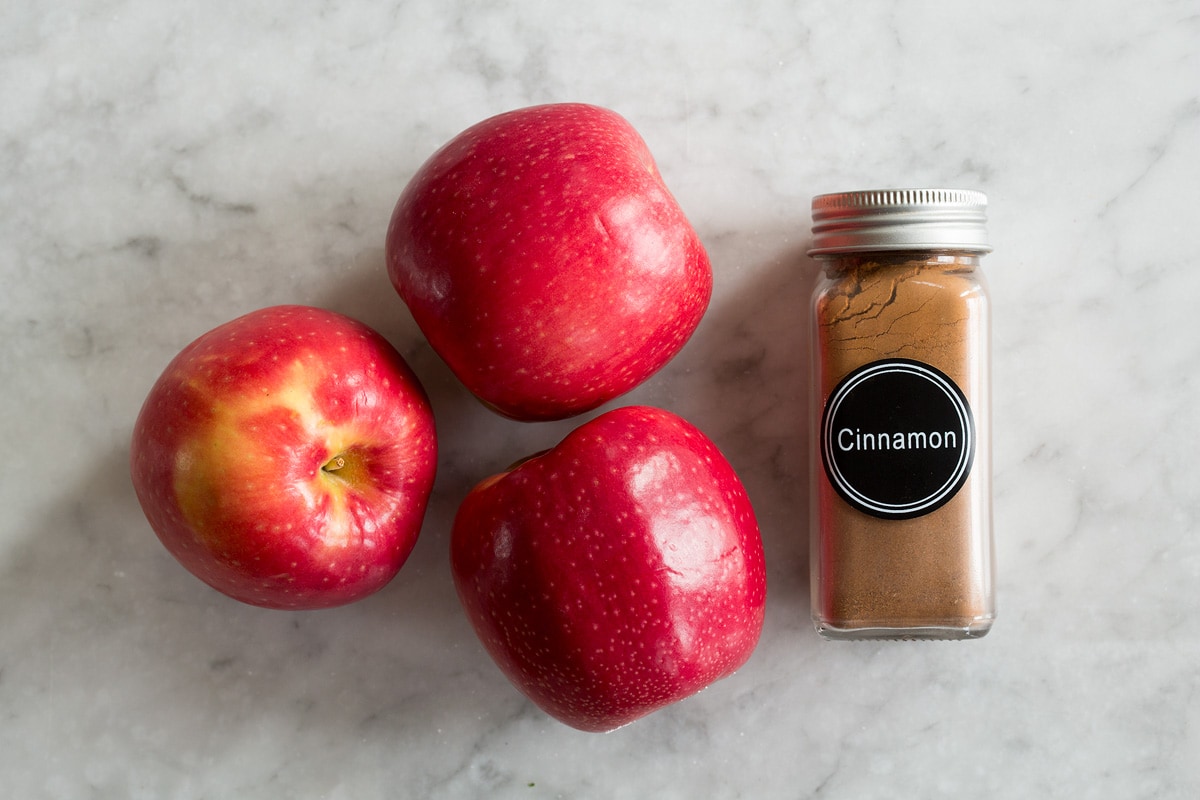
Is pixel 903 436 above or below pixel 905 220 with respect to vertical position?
below

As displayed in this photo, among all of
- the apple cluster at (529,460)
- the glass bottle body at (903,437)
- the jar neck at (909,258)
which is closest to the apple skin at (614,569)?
the apple cluster at (529,460)

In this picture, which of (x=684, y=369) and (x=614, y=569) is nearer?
(x=614, y=569)

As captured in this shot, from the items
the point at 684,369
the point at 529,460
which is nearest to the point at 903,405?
the point at 684,369

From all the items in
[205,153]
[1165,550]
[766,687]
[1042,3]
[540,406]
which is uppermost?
[1042,3]

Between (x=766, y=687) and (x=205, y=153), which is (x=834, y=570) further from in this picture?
(x=205, y=153)

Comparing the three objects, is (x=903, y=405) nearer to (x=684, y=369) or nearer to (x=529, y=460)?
(x=684, y=369)

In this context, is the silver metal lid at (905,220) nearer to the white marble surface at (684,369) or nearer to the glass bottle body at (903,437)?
the glass bottle body at (903,437)

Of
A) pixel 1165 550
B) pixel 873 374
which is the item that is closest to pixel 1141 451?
pixel 1165 550
